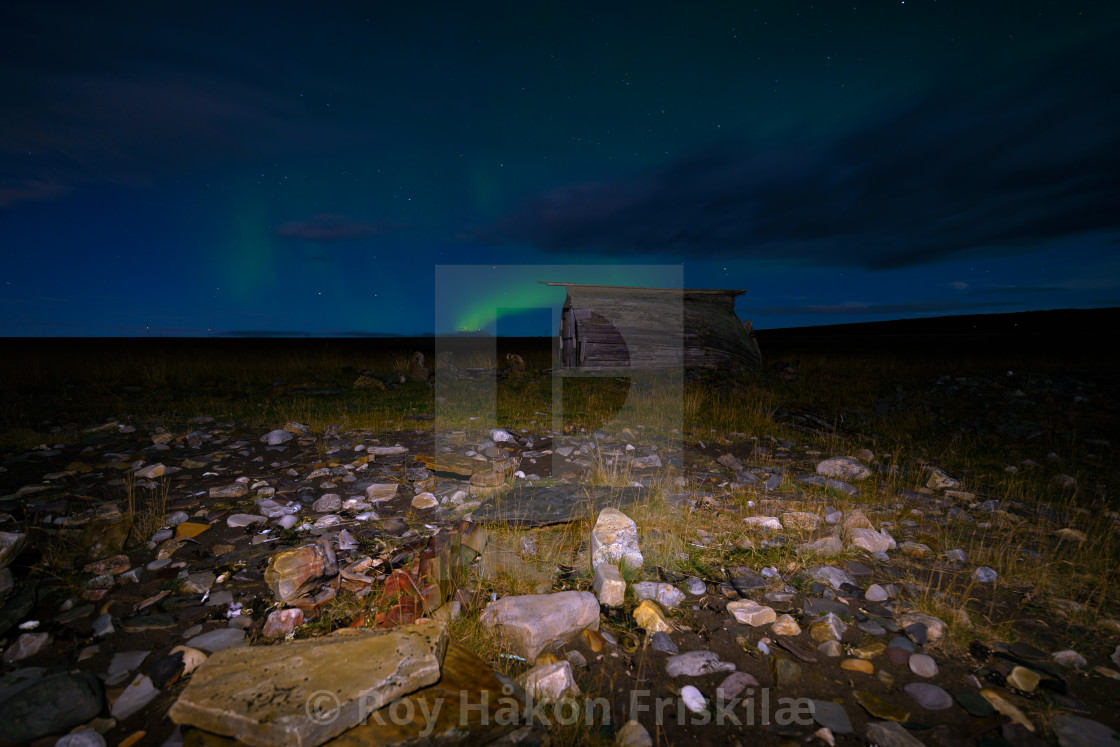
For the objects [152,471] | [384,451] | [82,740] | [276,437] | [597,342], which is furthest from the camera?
[597,342]

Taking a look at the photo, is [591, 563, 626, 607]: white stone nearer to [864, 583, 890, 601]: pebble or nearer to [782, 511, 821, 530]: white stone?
[864, 583, 890, 601]: pebble

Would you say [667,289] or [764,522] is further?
[667,289]

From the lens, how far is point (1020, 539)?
9.82 feet

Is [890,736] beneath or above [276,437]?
beneath

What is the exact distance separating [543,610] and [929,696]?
5.12 feet

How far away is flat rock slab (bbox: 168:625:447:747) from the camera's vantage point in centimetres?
137

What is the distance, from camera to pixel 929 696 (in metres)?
1.71

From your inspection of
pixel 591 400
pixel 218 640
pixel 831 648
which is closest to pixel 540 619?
pixel 831 648

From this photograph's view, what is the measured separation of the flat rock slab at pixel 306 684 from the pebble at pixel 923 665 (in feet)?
6.52

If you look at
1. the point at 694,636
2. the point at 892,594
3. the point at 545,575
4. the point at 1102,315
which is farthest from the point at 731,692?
the point at 1102,315

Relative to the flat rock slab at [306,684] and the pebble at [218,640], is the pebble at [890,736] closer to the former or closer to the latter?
the flat rock slab at [306,684]

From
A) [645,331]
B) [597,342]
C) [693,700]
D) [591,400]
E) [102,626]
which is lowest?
[693,700]

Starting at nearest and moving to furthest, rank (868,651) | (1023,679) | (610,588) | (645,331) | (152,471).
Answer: (1023,679) → (868,651) → (610,588) → (152,471) → (645,331)

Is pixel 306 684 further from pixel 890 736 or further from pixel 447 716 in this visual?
pixel 890 736
